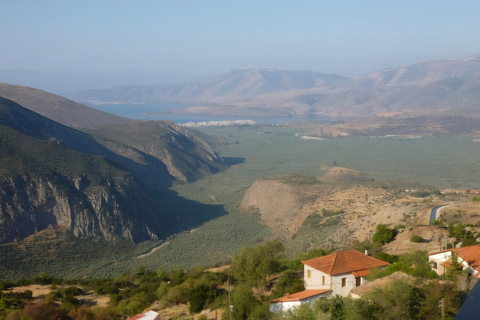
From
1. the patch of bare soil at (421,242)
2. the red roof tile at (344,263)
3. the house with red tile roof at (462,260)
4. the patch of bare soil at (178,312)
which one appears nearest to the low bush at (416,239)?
the patch of bare soil at (421,242)

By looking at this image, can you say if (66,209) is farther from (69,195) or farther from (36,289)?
(36,289)

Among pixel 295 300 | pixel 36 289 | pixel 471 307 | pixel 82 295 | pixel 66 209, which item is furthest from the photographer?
pixel 66 209

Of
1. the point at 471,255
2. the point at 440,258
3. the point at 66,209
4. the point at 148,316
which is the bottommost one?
the point at 66,209

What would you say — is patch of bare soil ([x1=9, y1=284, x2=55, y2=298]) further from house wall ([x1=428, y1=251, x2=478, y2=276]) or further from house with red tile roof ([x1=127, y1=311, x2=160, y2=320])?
house wall ([x1=428, y1=251, x2=478, y2=276])

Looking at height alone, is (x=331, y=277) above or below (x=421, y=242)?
above

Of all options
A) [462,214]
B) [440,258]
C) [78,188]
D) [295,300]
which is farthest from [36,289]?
[462,214]

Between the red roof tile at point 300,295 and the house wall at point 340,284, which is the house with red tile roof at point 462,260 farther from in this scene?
the red roof tile at point 300,295

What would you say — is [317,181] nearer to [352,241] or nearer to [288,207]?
[288,207]

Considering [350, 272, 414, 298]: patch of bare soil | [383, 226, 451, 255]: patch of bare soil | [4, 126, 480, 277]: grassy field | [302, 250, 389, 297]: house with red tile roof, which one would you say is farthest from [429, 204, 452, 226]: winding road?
[350, 272, 414, 298]: patch of bare soil
